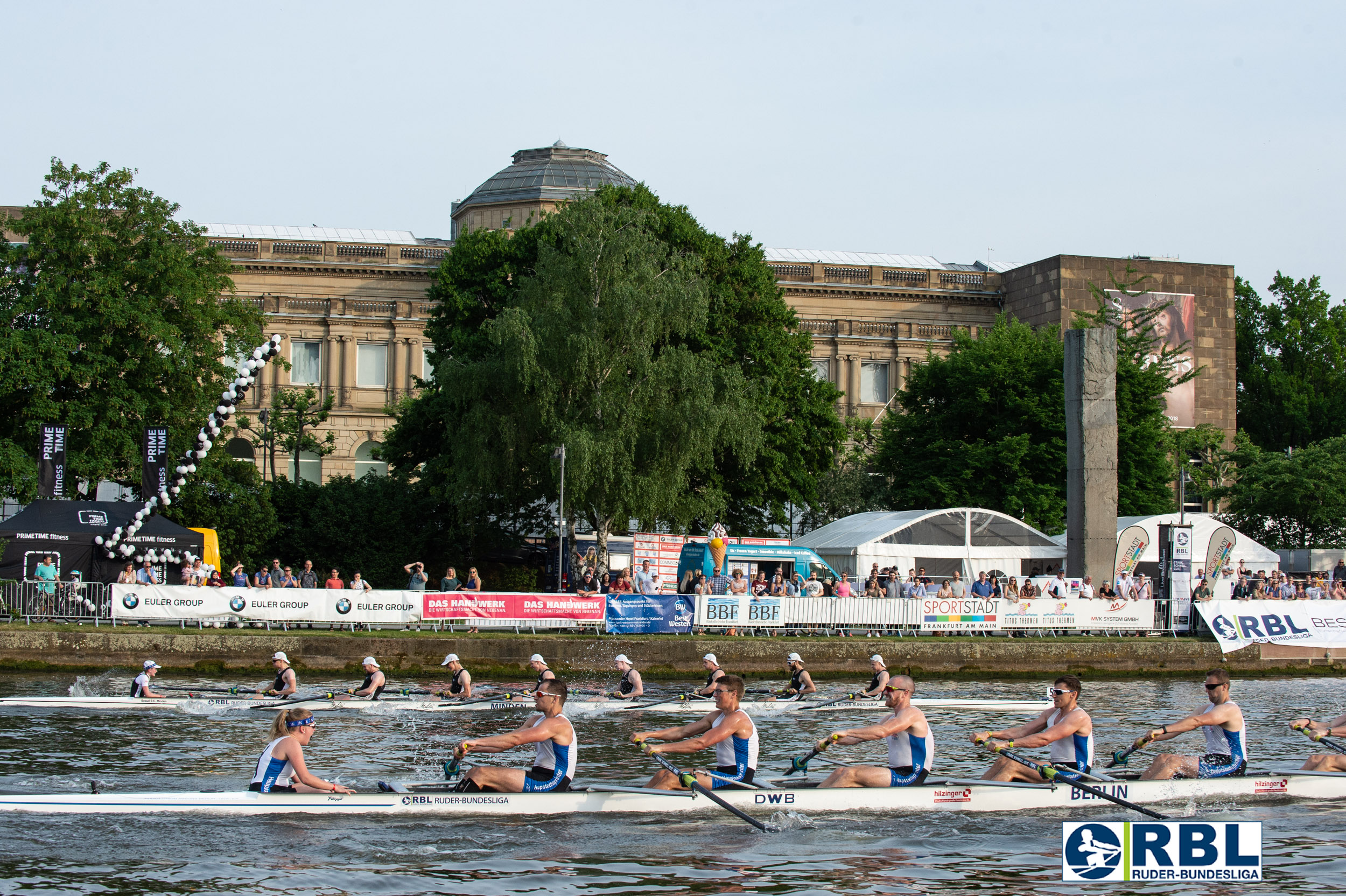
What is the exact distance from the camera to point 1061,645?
32406 millimetres

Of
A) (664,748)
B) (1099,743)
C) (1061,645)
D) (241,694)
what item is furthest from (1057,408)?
(664,748)

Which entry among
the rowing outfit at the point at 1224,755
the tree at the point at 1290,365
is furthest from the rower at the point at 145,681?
the tree at the point at 1290,365

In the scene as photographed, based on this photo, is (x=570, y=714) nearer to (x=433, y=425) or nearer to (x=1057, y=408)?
(x=433, y=425)

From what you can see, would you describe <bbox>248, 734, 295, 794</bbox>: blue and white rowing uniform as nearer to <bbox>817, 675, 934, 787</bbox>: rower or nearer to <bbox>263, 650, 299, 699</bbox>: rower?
<bbox>817, 675, 934, 787</bbox>: rower

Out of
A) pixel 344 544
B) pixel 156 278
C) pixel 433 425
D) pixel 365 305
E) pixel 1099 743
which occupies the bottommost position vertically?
pixel 1099 743

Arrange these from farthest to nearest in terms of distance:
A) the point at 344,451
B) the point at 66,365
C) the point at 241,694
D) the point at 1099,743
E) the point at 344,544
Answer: the point at 344,451 → the point at 344,544 → the point at 66,365 → the point at 241,694 → the point at 1099,743

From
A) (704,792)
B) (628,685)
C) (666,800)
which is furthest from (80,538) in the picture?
(704,792)

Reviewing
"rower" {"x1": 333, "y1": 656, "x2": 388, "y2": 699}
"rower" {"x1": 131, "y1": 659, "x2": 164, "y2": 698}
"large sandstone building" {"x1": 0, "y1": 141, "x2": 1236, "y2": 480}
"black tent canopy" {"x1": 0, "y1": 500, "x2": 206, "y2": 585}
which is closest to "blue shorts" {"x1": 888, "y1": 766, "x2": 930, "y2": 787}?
"rower" {"x1": 333, "y1": 656, "x2": 388, "y2": 699}

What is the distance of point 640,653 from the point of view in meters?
30.6

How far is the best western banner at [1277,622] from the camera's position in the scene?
3356 cm

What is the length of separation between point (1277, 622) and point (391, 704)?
22813mm

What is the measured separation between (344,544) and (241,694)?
19627mm

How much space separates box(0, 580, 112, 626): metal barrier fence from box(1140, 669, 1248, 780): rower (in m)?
22.8

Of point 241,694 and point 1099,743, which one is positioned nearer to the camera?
point 1099,743
